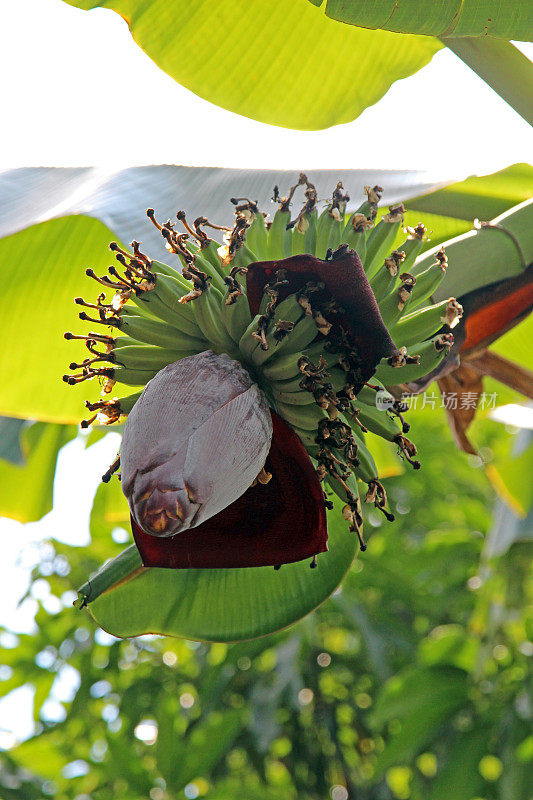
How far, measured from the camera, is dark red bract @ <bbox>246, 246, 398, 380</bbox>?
750 mm

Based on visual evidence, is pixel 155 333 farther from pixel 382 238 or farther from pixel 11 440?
pixel 11 440

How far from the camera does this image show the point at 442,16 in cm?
96

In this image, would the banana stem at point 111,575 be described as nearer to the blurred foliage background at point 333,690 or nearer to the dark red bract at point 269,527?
the dark red bract at point 269,527

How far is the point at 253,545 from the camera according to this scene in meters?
0.86

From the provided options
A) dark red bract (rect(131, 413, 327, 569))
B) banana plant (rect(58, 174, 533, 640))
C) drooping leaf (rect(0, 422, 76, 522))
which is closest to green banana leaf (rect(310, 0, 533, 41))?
banana plant (rect(58, 174, 533, 640))

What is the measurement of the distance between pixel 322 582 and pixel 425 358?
1.42ft

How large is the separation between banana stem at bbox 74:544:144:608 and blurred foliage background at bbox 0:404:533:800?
1484 mm

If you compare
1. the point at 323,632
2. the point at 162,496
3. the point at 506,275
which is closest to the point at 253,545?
the point at 162,496

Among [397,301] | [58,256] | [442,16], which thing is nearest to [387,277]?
[397,301]

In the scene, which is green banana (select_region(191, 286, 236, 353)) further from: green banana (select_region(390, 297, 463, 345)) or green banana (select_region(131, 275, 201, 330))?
green banana (select_region(390, 297, 463, 345))

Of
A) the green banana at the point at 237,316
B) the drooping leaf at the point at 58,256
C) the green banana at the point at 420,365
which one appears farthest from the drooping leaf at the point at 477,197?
the green banana at the point at 237,316

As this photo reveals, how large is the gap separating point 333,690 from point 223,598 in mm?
2399

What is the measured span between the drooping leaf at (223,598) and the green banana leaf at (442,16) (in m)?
0.69

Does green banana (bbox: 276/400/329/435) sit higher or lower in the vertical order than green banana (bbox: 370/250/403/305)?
lower
